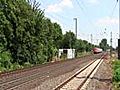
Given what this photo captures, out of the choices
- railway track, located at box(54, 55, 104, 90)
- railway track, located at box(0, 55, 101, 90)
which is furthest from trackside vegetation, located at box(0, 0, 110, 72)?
railway track, located at box(54, 55, 104, 90)

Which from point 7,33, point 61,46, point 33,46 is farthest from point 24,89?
point 61,46

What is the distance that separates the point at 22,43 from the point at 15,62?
10.8ft

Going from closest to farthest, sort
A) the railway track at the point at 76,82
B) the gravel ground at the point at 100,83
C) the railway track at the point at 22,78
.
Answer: the railway track at the point at 76,82 < the gravel ground at the point at 100,83 < the railway track at the point at 22,78

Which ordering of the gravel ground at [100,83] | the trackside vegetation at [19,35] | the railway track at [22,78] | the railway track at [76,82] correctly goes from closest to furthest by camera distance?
the railway track at [76,82], the gravel ground at [100,83], the railway track at [22,78], the trackside vegetation at [19,35]

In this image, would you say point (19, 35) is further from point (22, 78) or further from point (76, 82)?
point (76, 82)

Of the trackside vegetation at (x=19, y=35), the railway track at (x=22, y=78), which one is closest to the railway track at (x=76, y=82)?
the railway track at (x=22, y=78)

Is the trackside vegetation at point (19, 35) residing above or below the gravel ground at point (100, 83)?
above

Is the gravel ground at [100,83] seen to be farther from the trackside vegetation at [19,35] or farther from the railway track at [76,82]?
the trackside vegetation at [19,35]

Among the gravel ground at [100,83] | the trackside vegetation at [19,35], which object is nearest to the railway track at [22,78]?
the gravel ground at [100,83]

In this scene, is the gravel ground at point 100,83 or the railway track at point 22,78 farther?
the railway track at point 22,78

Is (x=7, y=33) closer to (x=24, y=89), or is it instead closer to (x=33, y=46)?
(x=33, y=46)

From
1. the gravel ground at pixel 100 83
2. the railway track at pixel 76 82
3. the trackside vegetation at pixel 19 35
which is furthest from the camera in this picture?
the trackside vegetation at pixel 19 35

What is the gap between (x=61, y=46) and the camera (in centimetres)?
11556

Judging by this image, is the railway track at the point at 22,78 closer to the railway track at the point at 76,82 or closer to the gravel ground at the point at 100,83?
the railway track at the point at 76,82
